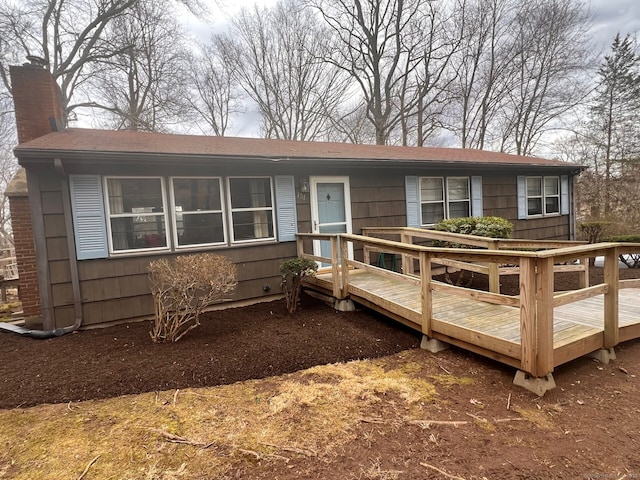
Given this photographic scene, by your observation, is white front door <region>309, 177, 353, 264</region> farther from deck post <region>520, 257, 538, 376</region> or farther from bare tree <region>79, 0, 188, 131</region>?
bare tree <region>79, 0, 188, 131</region>

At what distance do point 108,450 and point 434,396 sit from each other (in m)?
2.41

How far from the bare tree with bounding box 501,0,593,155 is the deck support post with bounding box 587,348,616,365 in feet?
56.4

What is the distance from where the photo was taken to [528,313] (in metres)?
2.60

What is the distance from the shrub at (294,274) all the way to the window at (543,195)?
23.0ft

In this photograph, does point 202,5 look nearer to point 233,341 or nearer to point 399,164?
point 399,164

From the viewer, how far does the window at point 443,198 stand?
739cm

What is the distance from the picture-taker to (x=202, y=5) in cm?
1248

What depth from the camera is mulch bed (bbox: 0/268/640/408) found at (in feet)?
9.88

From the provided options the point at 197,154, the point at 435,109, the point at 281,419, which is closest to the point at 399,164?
the point at 197,154

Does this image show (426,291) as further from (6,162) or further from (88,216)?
(6,162)

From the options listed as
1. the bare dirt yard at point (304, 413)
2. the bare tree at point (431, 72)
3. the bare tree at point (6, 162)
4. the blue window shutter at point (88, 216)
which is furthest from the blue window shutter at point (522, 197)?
the bare tree at point (6, 162)

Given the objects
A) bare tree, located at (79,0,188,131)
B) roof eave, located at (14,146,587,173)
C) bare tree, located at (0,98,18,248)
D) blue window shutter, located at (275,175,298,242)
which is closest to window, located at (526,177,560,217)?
roof eave, located at (14,146,587,173)

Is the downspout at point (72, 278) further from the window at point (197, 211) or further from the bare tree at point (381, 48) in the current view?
the bare tree at point (381, 48)

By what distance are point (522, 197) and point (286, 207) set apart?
21.1ft
